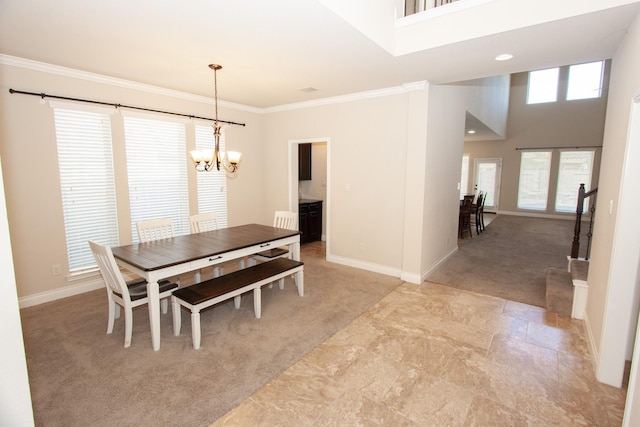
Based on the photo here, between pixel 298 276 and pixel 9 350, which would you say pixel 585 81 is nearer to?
pixel 298 276

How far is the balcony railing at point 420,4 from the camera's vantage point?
3057 mm

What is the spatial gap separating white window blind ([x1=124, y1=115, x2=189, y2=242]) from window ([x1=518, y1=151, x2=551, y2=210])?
34.4 feet

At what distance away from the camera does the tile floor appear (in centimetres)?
197

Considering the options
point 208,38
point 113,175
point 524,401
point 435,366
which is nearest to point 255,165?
point 113,175

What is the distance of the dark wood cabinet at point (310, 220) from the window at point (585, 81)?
349 inches

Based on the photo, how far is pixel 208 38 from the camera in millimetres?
2635

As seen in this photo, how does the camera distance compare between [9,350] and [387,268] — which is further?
[387,268]

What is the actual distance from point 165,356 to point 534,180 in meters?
11.5

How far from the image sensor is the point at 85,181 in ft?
12.2

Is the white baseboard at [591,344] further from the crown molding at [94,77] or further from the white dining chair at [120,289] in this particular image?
the crown molding at [94,77]

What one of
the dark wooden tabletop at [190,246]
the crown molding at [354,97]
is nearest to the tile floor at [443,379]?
the dark wooden tabletop at [190,246]

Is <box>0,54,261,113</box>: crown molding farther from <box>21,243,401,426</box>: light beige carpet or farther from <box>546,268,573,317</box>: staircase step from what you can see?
<box>546,268,573,317</box>: staircase step

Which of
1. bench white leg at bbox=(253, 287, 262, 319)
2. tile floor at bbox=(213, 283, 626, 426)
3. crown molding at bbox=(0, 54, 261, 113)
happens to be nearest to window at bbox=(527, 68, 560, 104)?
tile floor at bbox=(213, 283, 626, 426)

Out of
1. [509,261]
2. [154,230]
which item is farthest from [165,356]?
[509,261]
